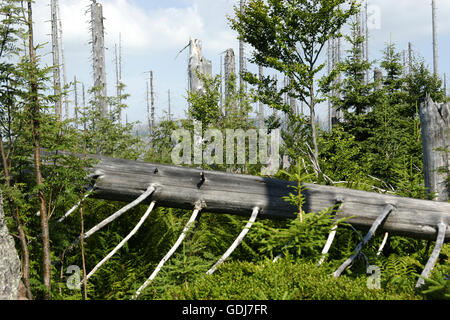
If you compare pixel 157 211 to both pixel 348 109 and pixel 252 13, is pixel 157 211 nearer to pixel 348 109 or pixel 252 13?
pixel 252 13

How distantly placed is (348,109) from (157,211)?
1124 centimetres

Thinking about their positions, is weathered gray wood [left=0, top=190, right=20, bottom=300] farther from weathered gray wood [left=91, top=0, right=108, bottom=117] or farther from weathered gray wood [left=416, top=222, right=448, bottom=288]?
weathered gray wood [left=91, top=0, right=108, bottom=117]

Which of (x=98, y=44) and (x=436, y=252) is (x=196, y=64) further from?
(x=436, y=252)

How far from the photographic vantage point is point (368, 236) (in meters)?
3.67

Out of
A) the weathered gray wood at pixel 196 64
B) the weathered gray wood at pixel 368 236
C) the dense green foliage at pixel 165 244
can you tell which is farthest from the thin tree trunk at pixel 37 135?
the weathered gray wood at pixel 196 64

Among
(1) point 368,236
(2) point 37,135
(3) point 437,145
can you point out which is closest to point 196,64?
(3) point 437,145

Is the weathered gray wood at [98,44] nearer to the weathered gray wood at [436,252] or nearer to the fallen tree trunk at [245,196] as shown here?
the fallen tree trunk at [245,196]

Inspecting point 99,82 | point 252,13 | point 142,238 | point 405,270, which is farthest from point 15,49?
point 99,82

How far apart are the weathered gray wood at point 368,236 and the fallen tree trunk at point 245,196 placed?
0.23 ft

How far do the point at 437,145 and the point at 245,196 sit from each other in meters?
2.84

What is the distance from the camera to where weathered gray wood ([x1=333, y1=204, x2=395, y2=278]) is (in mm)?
3333

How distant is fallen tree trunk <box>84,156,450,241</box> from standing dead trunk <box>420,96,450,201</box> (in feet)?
2.20

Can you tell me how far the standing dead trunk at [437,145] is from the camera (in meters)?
4.58

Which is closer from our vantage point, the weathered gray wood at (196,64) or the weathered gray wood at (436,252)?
the weathered gray wood at (436,252)
